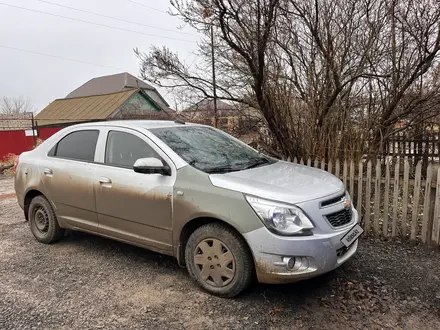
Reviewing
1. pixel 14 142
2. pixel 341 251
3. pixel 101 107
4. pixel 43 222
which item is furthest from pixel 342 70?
Answer: pixel 101 107

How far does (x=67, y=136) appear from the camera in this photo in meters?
4.60

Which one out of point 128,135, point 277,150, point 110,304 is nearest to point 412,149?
point 277,150

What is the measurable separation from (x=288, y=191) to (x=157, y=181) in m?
1.28

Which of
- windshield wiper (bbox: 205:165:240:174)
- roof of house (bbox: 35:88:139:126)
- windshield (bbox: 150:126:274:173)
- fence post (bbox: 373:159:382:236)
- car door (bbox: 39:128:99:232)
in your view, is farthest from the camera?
roof of house (bbox: 35:88:139:126)

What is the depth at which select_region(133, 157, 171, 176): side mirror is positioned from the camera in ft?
11.3

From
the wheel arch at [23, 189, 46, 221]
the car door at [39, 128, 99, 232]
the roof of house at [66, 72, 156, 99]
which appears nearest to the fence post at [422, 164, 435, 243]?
the car door at [39, 128, 99, 232]

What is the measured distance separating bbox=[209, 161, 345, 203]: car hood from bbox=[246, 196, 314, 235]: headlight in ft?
Result: 0.23

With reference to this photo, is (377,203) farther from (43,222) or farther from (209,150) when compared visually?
(43,222)

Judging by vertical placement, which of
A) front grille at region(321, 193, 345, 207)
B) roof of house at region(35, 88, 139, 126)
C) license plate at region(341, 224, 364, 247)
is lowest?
license plate at region(341, 224, 364, 247)

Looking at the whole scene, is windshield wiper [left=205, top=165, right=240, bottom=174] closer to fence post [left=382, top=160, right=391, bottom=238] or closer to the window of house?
the window of house

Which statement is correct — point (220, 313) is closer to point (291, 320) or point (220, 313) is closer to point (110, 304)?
point (291, 320)

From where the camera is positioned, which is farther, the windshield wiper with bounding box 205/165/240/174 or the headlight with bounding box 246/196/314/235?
the windshield wiper with bounding box 205/165/240/174

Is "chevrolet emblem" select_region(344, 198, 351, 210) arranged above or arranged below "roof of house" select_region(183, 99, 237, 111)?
below

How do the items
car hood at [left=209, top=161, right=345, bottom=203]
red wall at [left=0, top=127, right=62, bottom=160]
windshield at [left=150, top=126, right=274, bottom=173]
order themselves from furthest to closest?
1. red wall at [left=0, top=127, right=62, bottom=160]
2. windshield at [left=150, top=126, right=274, bottom=173]
3. car hood at [left=209, top=161, right=345, bottom=203]
